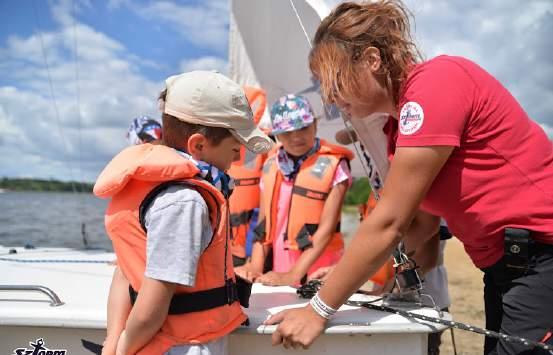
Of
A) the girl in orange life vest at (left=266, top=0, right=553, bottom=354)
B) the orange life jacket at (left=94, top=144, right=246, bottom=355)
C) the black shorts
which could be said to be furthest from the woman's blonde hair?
the black shorts

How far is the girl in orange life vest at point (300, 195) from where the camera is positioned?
9.43 ft

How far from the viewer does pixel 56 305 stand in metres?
1.88

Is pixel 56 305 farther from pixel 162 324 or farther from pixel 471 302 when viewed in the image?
pixel 471 302

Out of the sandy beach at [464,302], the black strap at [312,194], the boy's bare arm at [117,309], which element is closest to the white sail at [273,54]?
the black strap at [312,194]

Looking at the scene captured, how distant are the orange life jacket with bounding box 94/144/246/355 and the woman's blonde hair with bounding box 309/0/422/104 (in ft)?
1.63

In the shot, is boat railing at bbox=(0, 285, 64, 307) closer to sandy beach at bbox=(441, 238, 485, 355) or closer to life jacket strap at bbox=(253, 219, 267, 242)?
life jacket strap at bbox=(253, 219, 267, 242)

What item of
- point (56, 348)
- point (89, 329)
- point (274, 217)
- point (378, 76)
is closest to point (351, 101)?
point (378, 76)

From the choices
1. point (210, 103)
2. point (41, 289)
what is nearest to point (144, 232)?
point (210, 103)

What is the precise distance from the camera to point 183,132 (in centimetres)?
150

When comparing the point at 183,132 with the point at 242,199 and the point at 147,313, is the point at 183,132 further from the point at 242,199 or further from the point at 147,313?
the point at 242,199

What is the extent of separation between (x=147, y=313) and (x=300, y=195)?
1702 millimetres

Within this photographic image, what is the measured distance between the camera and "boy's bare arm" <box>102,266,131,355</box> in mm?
1497

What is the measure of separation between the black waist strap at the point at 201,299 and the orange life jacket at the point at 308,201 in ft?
4.43

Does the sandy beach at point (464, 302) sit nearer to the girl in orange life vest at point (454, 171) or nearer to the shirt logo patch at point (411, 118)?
the girl in orange life vest at point (454, 171)
